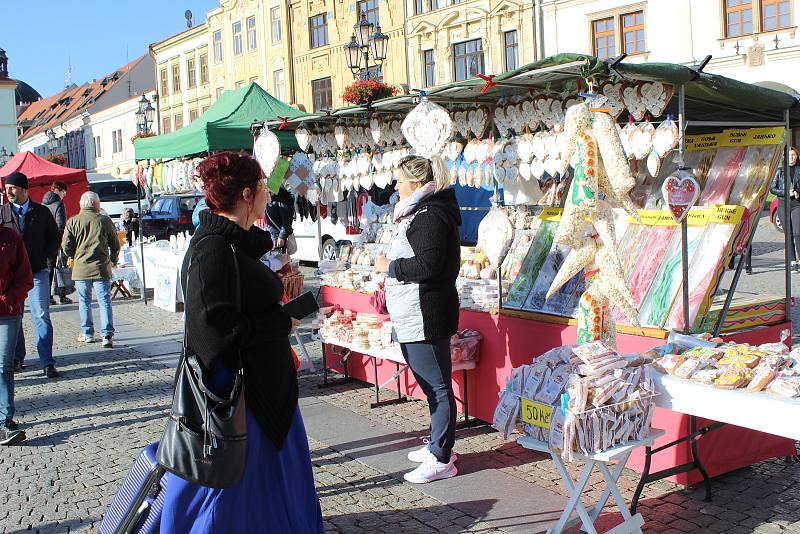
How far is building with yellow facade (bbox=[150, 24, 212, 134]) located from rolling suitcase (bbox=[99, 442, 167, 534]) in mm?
41644

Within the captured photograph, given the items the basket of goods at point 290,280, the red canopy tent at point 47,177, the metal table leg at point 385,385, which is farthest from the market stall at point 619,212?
the red canopy tent at point 47,177

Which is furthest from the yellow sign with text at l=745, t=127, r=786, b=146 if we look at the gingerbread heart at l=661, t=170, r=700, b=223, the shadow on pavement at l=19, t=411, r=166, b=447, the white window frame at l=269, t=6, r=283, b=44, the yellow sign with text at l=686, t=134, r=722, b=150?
the white window frame at l=269, t=6, r=283, b=44

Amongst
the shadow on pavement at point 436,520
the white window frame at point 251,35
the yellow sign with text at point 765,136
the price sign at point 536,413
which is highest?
the white window frame at point 251,35

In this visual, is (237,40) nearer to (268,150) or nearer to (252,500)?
(268,150)

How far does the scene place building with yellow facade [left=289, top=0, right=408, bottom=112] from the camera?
100 ft

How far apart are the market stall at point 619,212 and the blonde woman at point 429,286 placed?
0.61 m

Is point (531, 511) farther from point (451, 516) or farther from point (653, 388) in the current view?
point (653, 388)

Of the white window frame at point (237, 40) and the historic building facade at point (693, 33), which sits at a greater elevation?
the white window frame at point (237, 40)

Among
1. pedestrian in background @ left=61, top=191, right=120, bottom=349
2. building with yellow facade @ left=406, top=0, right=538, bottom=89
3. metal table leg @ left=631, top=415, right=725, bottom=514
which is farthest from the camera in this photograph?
building with yellow facade @ left=406, top=0, right=538, bottom=89

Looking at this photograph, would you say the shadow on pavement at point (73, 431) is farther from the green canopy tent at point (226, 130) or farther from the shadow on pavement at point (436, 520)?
the green canopy tent at point (226, 130)

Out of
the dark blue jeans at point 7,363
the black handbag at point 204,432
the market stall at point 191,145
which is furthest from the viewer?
the market stall at point 191,145

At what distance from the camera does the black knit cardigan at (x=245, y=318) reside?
116 inches

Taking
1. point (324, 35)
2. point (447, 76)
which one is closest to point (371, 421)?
point (447, 76)

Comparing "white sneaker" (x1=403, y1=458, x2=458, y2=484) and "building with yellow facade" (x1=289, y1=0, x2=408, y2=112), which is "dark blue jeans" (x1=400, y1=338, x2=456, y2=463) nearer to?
"white sneaker" (x1=403, y1=458, x2=458, y2=484)
